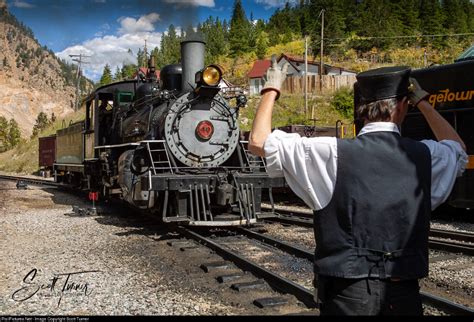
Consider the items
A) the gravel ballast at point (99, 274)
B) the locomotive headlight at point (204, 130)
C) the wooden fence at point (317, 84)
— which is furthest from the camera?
the wooden fence at point (317, 84)

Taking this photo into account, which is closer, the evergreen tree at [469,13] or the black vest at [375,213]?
the black vest at [375,213]

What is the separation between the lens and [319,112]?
1683 inches

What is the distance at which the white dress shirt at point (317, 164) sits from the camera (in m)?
1.98

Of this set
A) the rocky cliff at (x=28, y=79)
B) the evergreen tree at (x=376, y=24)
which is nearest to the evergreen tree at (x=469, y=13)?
the evergreen tree at (x=376, y=24)

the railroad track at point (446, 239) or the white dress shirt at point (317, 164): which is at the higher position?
the white dress shirt at point (317, 164)

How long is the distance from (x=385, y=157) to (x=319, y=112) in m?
41.6

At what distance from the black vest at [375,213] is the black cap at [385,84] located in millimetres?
223

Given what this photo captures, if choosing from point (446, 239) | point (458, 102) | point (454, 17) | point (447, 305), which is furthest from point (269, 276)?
point (454, 17)

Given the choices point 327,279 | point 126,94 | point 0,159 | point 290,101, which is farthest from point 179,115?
point 0,159

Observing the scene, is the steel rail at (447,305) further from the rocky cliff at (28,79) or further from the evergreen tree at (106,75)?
the rocky cliff at (28,79)

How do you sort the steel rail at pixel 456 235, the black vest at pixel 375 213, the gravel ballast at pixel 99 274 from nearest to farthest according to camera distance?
1. the black vest at pixel 375 213
2. the gravel ballast at pixel 99 274
3. the steel rail at pixel 456 235

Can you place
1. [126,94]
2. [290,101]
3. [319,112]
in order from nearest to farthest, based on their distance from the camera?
[126,94] < [319,112] < [290,101]

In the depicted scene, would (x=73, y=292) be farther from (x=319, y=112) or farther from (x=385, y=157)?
(x=319, y=112)

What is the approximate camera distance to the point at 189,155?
8906 mm
